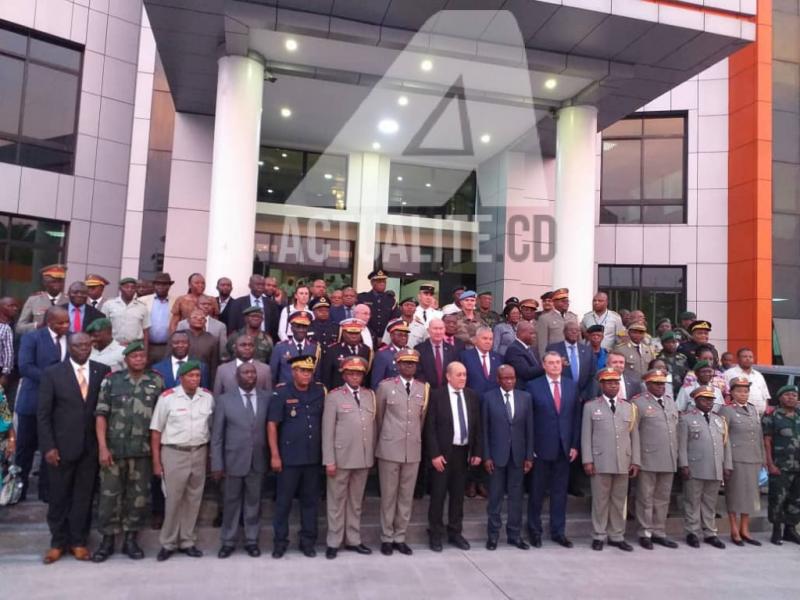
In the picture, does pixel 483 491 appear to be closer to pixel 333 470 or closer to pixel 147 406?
pixel 333 470

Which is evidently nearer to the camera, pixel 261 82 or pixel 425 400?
pixel 425 400

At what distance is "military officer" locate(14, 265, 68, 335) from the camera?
278 inches

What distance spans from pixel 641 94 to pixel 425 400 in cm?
842

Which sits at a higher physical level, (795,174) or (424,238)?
(795,174)

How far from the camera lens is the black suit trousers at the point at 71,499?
548 cm

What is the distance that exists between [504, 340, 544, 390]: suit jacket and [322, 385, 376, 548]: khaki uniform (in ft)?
6.70

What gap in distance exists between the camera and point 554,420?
661cm

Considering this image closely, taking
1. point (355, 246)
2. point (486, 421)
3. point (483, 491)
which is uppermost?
point (355, 246)

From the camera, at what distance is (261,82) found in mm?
10312

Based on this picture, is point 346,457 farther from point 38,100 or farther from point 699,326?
point 38,100

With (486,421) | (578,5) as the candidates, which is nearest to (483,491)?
(486,421)

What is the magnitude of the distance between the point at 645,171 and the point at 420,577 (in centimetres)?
1526

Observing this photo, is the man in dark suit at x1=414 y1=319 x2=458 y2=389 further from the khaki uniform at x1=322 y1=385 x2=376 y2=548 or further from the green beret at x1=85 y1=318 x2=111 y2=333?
the green beret at x1=85 y1=318 x2=111 y2=333

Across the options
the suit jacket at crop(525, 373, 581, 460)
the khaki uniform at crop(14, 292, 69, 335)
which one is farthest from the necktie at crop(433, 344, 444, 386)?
the khaki uniform at crop(14, 292, 69, 335)
